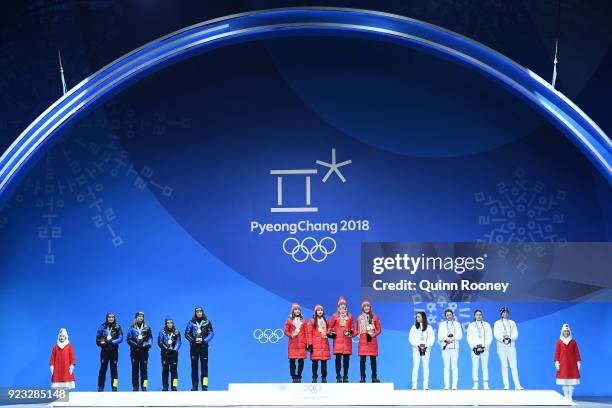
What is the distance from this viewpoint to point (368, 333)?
50.3 ft

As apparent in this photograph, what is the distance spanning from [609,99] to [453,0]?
3.25 meters

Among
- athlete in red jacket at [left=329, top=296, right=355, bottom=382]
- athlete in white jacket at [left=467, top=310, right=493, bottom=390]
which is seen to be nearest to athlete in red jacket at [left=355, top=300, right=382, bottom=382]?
athlete in red jacket at [left=329, top=296, right=355, bottom=382]

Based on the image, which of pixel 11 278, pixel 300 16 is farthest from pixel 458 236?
pixel 11 278

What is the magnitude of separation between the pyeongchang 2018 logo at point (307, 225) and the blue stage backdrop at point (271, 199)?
0.08 ft

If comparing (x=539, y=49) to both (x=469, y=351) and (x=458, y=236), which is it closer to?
(x=458, y=236)

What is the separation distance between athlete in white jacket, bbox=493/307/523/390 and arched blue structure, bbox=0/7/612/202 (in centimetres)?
289

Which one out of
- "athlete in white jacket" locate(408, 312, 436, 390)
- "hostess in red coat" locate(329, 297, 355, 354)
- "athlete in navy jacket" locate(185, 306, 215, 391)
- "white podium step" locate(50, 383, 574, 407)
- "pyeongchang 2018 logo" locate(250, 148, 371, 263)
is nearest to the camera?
"white podium step" locate(50, 383, 574, 407)

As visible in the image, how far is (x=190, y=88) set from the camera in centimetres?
1734

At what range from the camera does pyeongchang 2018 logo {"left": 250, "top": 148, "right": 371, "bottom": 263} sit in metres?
17.1

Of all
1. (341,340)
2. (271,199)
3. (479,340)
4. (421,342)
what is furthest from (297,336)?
(479,340)

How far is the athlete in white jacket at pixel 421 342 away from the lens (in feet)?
51.4

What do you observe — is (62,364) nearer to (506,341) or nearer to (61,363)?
(61,363)

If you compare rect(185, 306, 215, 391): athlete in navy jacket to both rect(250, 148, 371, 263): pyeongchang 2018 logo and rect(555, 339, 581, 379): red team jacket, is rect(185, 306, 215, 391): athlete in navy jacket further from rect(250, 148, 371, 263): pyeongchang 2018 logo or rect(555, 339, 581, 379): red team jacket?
rect(555, 339, 581, 379): red team jacket

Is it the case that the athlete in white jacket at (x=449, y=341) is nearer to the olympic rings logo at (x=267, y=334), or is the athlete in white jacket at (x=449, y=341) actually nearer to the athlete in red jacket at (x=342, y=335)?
the athlete in red jacket at (x=342, y=335)
